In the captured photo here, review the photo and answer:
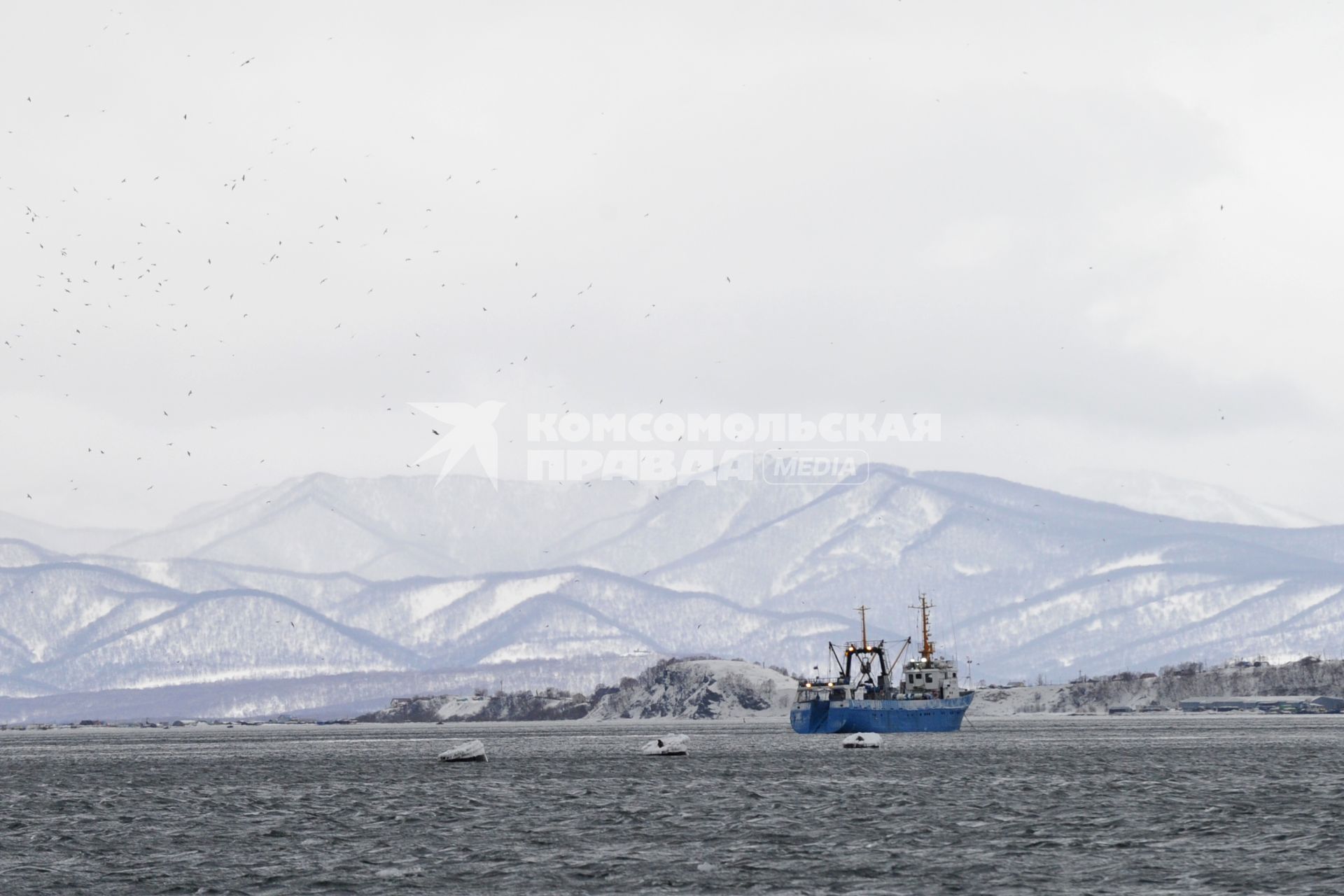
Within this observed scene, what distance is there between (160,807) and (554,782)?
1421 inches

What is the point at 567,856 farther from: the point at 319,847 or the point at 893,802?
the point at 893,802

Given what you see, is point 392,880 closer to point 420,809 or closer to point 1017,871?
point 1017,871

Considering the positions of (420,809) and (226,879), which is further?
(420,809)

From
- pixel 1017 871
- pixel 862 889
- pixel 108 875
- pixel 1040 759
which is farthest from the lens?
pixel 1040 759

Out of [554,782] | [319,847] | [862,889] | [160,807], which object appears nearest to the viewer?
[862,889]

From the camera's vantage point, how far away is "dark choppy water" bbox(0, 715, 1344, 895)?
7719cm

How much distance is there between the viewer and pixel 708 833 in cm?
9688

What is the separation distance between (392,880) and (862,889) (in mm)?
21616

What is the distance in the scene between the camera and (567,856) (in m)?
86.2

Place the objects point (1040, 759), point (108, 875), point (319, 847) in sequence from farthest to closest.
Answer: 1. point (1040, 759)
2. point (319, 847)
3. point (108, 875)

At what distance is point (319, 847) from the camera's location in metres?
93.5

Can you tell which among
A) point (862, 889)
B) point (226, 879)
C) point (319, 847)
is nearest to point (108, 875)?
point (226, 879)

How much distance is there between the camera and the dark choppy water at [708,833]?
253 feet

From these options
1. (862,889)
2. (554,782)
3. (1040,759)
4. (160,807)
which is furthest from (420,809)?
(1040,759)
